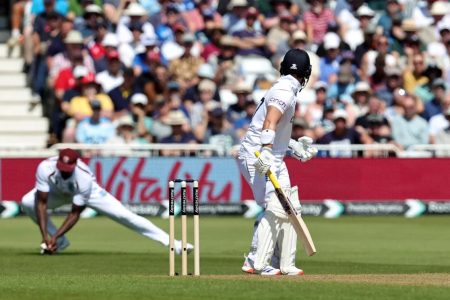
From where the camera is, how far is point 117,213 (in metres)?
16.5

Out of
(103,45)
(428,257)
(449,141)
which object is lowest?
(428,257)

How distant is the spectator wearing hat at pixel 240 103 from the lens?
79.9 ft

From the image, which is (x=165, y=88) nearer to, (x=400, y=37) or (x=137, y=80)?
(x=137, y=80)

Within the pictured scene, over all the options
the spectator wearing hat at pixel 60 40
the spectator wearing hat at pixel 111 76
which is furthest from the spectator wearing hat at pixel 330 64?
the spectator wearing hat at pixel 60 40

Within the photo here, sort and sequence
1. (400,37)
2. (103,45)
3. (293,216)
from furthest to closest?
(400,37) < (103,45) < (293,216)

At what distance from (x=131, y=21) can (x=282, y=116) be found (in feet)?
44.2

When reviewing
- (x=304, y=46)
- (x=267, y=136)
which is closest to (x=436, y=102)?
(x=304, y=46)

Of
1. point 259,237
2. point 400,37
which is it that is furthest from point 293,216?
point 400,37

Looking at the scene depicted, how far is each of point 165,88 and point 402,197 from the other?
4.63 m

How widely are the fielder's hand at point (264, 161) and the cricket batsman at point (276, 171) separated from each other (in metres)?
0.07

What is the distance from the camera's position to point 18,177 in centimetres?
2359

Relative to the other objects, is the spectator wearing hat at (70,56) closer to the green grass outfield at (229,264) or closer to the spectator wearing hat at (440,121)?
the green grass outfield at (229,264)

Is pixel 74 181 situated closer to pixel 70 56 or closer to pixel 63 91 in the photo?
pixel 63 91

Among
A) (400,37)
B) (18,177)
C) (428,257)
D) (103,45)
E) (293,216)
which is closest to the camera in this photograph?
(293,216)
